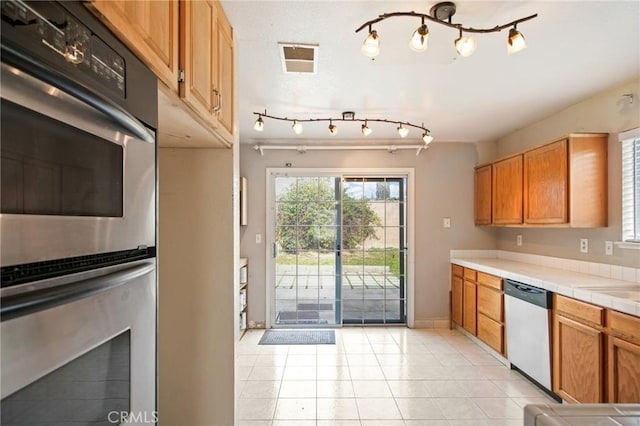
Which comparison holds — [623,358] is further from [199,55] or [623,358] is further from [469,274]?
[199,55]

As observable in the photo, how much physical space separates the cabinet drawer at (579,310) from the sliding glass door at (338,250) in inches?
84.8

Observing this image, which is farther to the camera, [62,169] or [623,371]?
[623,371]

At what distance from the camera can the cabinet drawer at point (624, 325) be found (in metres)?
1.91

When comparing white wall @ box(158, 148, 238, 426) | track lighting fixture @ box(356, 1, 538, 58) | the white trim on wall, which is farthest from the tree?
track lighting fixture @ box(356, 1, 538, 58)

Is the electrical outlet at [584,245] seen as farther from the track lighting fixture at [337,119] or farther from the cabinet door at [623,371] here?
the track lighting fixture at [337,119]

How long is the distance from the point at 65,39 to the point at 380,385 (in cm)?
305

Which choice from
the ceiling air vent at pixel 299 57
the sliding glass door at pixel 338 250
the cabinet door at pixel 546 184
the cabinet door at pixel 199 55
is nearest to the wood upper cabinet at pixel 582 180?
the cabinet door at pixel 546 184

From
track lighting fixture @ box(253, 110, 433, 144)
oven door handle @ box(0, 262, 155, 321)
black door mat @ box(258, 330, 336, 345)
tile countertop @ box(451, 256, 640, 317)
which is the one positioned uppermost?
track lighting fixture @ box(253, 110, 433, 144)

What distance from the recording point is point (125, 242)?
0.76 metres

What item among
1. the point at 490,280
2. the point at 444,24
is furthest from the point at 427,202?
the point at 444,24

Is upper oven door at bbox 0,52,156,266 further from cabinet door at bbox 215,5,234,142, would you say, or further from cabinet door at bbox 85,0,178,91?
cabinet door at bbox 215,5,234,142

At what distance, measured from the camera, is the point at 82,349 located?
0.61 meters

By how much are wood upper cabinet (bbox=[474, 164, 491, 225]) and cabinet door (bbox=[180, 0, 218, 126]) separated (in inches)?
147

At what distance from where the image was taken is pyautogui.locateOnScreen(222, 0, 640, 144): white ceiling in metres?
1.66
